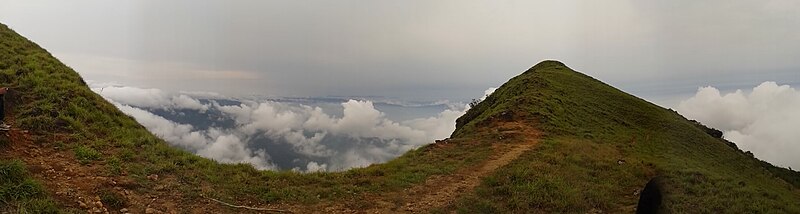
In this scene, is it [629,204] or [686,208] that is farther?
[629,204]

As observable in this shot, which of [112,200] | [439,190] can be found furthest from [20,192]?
[439,190]

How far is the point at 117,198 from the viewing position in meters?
9.27

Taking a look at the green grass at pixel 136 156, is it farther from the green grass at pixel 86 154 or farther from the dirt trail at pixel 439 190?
the dirt trail at pixel 439 190

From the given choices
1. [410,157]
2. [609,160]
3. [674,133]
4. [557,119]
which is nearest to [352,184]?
[410,157]

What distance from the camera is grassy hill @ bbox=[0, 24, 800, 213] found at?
9742mm

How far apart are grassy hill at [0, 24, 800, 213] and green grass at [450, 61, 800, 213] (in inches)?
3.1

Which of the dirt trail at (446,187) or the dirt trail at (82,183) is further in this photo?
the dirt trail at (446,187)

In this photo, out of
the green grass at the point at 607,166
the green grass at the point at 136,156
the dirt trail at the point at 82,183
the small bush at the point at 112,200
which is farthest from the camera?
the green grass at the point at 607,166

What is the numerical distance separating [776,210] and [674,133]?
19540 millimetres

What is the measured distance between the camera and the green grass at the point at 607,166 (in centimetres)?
1252

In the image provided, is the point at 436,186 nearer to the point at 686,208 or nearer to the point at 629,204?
the point at 629,204

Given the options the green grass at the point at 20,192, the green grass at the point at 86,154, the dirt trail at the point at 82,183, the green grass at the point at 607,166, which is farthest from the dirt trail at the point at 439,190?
the green grass at the point at 86,154

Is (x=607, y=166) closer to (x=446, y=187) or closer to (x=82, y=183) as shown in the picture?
(x=446, y=187)

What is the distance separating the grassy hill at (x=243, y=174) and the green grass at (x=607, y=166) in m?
0.08
